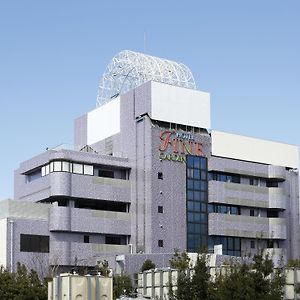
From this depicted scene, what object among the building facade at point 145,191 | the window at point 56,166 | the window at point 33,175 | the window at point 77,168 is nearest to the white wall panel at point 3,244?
the building facade at point 145,191

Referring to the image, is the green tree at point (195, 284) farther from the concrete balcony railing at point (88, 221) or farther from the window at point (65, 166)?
the window at point (65, 166)

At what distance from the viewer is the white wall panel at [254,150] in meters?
97.6

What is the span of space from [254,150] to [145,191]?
17649mm

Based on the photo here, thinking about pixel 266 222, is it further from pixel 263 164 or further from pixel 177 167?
pixel 177 167

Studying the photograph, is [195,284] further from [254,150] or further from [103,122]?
[254,150]

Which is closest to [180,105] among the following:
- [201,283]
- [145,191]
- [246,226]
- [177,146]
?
[177,146]

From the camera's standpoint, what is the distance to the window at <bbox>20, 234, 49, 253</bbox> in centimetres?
8556

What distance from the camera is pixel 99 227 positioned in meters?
88.9

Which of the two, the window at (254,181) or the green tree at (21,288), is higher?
the window at (254,181)

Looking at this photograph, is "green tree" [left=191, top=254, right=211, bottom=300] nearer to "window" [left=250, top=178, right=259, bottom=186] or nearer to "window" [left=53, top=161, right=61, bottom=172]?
"window" [left=53, top=161, right=61, bottom=172]

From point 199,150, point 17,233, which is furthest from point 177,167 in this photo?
point 17,233

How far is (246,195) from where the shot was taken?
9825 centimetres

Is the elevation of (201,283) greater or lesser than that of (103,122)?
lesser

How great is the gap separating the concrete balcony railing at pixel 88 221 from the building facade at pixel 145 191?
4.8 inches
